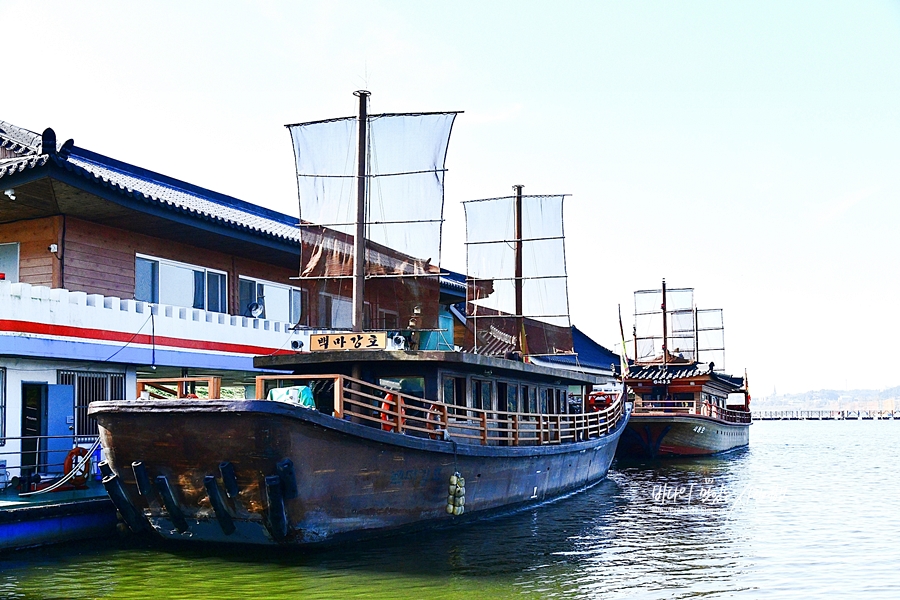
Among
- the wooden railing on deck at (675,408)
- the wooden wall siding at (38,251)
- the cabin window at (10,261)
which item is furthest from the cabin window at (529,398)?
the wooden railing on deck at (675,408)

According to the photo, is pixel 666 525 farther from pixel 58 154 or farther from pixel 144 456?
pixel 58 154

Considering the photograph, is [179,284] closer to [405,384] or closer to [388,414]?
[405,384]

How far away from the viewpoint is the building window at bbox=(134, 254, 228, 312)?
18.7 meters

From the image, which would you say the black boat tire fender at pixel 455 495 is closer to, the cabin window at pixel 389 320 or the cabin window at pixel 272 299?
the cabin window at pixel 389 320

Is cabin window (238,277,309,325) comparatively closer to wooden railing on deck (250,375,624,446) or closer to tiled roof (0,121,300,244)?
tiled roof (0,121,300,244)

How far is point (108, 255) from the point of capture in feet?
58.5

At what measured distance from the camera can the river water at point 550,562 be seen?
10.7 meters

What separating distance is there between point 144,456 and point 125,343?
5.49 metres

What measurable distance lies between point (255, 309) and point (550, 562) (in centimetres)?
1121

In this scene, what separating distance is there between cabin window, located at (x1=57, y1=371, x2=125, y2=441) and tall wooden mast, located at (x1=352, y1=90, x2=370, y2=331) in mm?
5214

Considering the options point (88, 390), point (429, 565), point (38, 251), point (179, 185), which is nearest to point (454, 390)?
point (429, 565)

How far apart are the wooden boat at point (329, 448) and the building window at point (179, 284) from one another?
5130 millimetres

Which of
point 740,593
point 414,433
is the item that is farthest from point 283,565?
point 740,593

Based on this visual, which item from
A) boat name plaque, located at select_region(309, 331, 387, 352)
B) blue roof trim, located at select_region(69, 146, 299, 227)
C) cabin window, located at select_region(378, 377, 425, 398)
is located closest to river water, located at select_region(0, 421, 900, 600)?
cabin window, located at select_region(378, 377, 425, 398)
